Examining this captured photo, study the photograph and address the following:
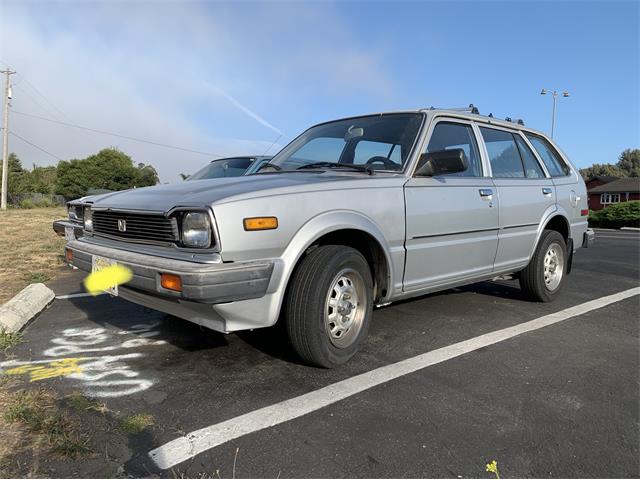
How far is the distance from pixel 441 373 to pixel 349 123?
7.63 feet

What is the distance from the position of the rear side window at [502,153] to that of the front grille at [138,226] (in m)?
3.01

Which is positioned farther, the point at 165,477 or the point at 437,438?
the point at 437,438

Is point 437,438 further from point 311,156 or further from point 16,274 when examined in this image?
point 16,274

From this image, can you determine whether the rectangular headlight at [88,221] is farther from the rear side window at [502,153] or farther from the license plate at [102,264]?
the rear side window at [502,153]

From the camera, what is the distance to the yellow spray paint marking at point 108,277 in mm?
3027

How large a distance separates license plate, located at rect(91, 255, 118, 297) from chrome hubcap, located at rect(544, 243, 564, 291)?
13.7ft

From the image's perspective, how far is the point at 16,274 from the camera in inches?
269

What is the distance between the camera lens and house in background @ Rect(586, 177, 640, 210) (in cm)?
4856

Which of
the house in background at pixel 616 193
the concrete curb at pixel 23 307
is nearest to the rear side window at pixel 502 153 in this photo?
the concrete curb at pixel 23 307

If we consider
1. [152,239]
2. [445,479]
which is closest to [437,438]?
[445,479]

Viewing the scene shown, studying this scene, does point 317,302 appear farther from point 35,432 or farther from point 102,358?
point 102,358

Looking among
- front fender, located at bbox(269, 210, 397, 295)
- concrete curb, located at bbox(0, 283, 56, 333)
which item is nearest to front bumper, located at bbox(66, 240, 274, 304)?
front fender, located at bbox(269, 210, 397, 295)

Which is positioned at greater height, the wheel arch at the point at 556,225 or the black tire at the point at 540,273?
the wheel arch at the point at 556,225

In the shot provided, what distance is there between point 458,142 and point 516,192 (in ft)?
2.65
